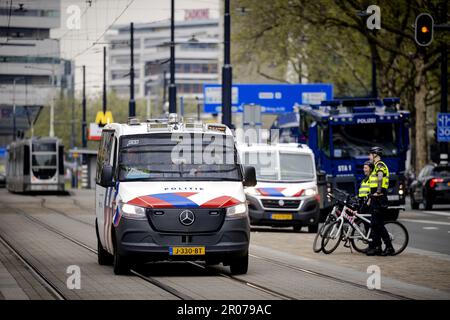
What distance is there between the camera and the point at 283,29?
67.1m

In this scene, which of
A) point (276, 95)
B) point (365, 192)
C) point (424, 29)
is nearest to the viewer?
point (365, 192)

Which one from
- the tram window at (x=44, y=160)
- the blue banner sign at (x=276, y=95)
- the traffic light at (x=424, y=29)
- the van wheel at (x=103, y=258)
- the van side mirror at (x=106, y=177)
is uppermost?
the traffic light at (x=424, y=29)

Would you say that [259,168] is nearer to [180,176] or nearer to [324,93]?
[180,176]

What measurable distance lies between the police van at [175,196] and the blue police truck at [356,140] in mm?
19537

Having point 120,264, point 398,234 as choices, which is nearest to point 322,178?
point 398,234

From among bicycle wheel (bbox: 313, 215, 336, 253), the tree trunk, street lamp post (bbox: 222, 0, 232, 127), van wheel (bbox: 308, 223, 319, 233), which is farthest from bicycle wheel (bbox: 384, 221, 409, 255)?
the tree trunk

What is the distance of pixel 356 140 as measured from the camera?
39.5 metres

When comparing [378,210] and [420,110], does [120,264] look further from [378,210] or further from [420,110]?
[420,110]

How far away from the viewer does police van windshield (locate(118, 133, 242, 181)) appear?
18.6 meters

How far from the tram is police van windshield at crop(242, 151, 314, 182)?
35638 mm

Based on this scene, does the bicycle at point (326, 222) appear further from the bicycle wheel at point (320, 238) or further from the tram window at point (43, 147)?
the tram window at point (43, 147)

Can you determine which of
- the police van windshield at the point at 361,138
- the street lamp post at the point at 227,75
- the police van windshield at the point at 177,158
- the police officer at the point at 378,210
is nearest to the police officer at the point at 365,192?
the police officer at the point at 378,210

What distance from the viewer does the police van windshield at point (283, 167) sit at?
107ft

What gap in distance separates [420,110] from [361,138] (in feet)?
74.6
